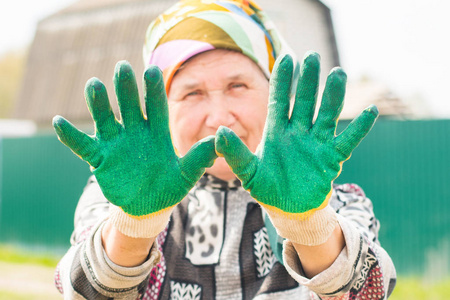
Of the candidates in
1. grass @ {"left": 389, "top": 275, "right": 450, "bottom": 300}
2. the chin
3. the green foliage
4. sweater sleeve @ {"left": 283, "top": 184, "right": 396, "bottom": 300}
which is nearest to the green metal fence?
grass @ {"left": 389, "top": 275, "right": 450, "bottom": 300}

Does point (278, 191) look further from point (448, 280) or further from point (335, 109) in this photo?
point (448, 280)

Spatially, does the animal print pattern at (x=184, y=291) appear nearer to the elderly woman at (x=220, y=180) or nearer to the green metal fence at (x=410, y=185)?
the elderly woman at (x=220, y=180)

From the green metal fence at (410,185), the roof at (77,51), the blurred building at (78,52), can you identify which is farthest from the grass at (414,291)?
the roof at (77,51)

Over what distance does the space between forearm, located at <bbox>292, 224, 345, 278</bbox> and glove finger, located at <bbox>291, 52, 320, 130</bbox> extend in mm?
301

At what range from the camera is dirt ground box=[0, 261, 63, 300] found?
20.0 feet

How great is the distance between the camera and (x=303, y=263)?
4.45 feet

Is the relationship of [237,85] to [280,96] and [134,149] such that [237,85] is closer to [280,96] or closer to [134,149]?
[280,96]

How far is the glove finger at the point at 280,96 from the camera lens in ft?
4.09

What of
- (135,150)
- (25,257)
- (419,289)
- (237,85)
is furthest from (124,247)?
(25,257)

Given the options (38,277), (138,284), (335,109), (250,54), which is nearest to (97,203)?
(138,284)

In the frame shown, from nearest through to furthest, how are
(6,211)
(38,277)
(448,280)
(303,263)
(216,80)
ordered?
(303,263)
(216,80)
(448,280)
(38,277)
(6,211)

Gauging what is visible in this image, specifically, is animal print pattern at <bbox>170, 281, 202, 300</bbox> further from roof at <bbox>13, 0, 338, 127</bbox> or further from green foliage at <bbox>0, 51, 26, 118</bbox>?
green foliage at <bbox>0, 51, 26, 118</bbox>

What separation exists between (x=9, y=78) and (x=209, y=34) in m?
38.1

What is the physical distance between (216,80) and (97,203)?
555 millimetres
